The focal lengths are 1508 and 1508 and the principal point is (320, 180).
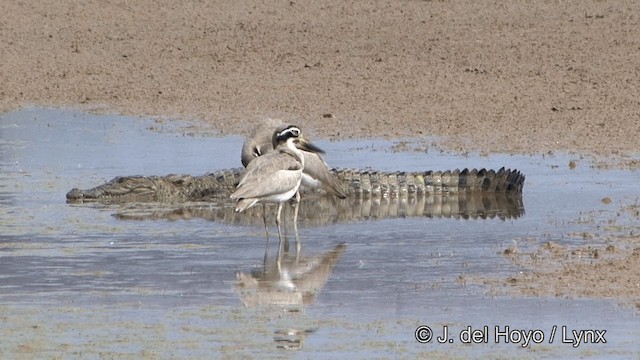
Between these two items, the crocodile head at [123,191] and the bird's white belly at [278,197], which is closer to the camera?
the bird's white belly at [278,197]

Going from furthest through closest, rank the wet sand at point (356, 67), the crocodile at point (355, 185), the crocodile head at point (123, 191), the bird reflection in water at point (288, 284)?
the wet sand at point (356, 67) → the crocodile at point (355, 185) → the crocodile head at point (123, 191) → the bird reflection in water at point (288, 284)

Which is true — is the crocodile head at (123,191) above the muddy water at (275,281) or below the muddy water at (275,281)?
above

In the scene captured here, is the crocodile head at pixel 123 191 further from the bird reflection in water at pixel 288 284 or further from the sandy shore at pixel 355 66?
the sandy shore at pixel 355 66

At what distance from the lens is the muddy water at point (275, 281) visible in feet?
26.1

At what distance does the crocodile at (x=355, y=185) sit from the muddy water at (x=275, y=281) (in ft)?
1.43

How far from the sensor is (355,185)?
1392cm

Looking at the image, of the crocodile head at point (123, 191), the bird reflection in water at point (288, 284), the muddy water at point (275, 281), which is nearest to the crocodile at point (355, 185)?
the crocodile head at point (123, 191)

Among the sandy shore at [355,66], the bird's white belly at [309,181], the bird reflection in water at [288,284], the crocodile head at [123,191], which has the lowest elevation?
the bird reflection in water at [288,284]

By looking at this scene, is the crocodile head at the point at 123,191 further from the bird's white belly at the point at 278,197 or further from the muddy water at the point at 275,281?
the bird's white belly at the point at 278,197

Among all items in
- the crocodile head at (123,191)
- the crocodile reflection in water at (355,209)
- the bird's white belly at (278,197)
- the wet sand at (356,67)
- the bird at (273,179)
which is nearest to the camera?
the bird at (273,179)

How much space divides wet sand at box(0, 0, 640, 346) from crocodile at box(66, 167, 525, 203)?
1.72 metres

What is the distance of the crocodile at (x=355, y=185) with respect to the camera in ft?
45.1

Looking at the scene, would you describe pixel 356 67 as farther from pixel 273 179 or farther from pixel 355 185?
pixel 273 179

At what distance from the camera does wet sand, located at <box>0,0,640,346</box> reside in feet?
56.4
